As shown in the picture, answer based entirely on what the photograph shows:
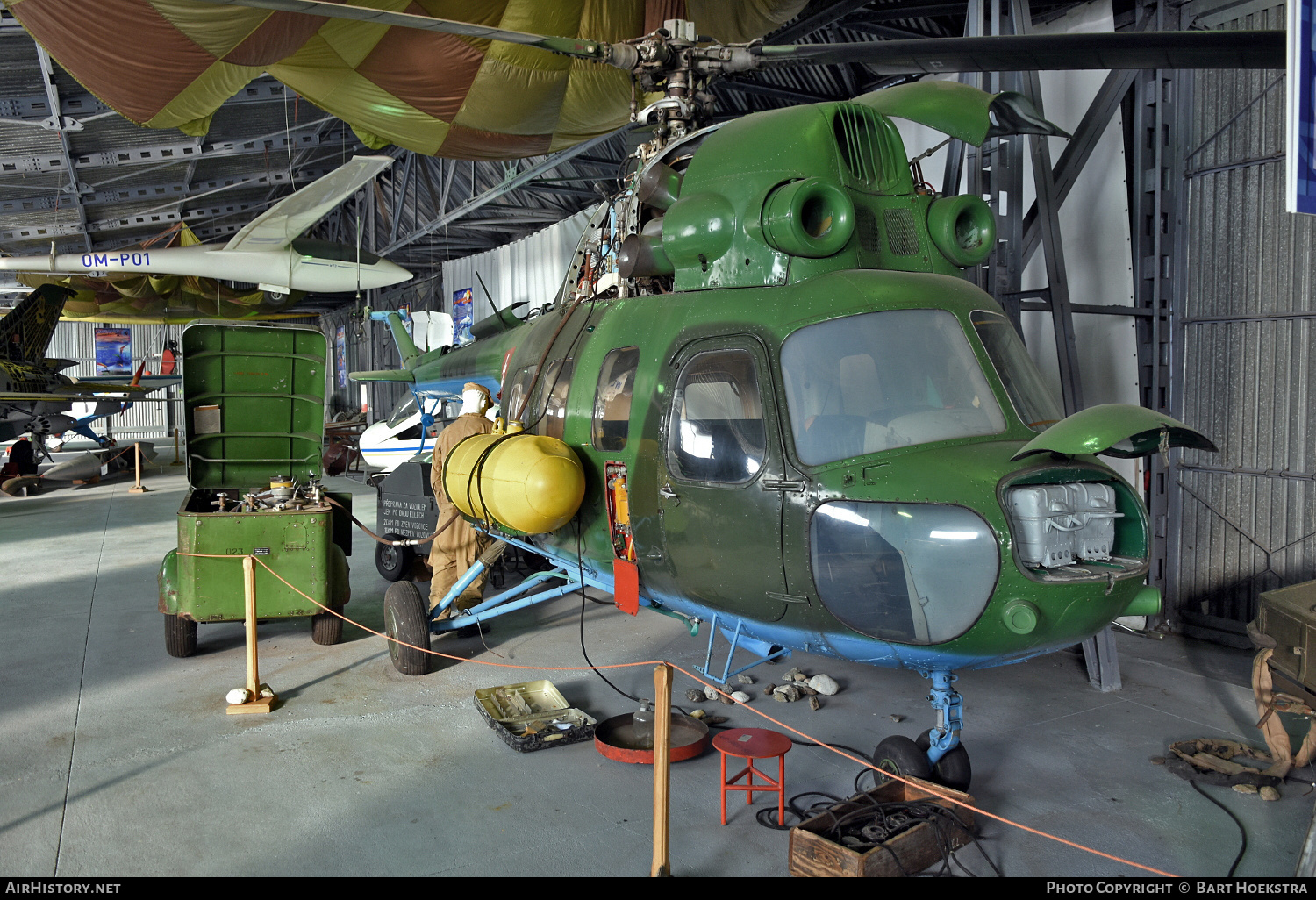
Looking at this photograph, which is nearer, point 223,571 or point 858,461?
point 858,461

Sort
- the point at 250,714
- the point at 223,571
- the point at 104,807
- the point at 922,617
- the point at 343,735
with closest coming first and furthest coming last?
the point at 922,617, the point at 104,807, the point at 343,735, the point at 250,714, the point at 223,571

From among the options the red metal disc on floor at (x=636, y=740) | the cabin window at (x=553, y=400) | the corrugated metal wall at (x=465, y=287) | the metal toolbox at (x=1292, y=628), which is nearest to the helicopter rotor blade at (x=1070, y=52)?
the cabin window at (x=553, y=400)

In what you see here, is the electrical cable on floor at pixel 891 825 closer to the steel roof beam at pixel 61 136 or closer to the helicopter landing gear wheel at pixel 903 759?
the helicopter landing gear wheel at pixel 903 759

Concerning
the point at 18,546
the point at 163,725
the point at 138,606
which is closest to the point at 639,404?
the point at 163,725

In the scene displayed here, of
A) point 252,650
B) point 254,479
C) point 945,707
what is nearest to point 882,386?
point 945,707

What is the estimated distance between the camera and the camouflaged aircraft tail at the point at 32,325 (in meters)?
19.6

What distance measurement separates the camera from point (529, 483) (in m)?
4.66

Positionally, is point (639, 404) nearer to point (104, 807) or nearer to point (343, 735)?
point (343, 735)

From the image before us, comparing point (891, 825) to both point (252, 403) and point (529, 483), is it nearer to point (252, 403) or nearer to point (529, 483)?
point (529, 483)

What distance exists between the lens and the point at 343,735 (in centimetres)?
529

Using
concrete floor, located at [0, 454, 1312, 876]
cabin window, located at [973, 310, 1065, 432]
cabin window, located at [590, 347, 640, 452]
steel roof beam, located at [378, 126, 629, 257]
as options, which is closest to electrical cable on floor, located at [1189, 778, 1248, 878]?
concrete floor, located at [0, 454, 1312, 876]

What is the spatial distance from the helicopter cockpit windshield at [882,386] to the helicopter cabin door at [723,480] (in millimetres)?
163

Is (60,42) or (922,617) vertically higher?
(60,42)

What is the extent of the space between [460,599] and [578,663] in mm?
1709
